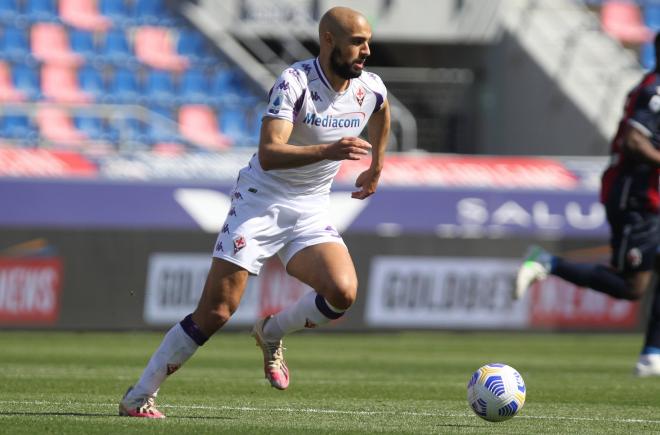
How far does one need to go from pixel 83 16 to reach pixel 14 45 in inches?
52.9

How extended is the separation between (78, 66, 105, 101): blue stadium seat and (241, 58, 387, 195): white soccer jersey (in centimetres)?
1653

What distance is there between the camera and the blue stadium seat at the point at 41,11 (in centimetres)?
2395

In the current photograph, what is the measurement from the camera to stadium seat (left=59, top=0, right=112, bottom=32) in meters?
24.0

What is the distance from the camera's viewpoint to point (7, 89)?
23.1m

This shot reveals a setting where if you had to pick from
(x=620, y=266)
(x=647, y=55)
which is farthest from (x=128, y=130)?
(x=620, y=266)

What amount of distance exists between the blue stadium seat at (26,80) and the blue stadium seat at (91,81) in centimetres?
76

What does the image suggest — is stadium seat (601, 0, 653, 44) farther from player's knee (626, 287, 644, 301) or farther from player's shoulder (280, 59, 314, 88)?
player's shoulder (280, 59, 314, 88)

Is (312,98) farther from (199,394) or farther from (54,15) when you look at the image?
(54,15)

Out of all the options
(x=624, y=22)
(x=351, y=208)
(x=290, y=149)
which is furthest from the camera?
(x=624, y=22)

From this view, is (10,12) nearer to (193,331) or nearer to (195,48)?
(195,48)

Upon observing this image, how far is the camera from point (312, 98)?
724 cm

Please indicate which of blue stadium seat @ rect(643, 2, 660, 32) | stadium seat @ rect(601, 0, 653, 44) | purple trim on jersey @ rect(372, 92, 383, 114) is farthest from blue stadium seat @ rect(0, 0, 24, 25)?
purple trim on jersey @ rect(372, 92, 383, 114)

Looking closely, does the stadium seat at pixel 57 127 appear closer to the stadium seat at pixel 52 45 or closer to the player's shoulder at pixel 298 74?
the stadium seat at pixel 52 45

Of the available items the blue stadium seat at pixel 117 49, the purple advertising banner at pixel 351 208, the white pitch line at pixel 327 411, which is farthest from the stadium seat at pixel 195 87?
the white pitch line at pixel 327 411
